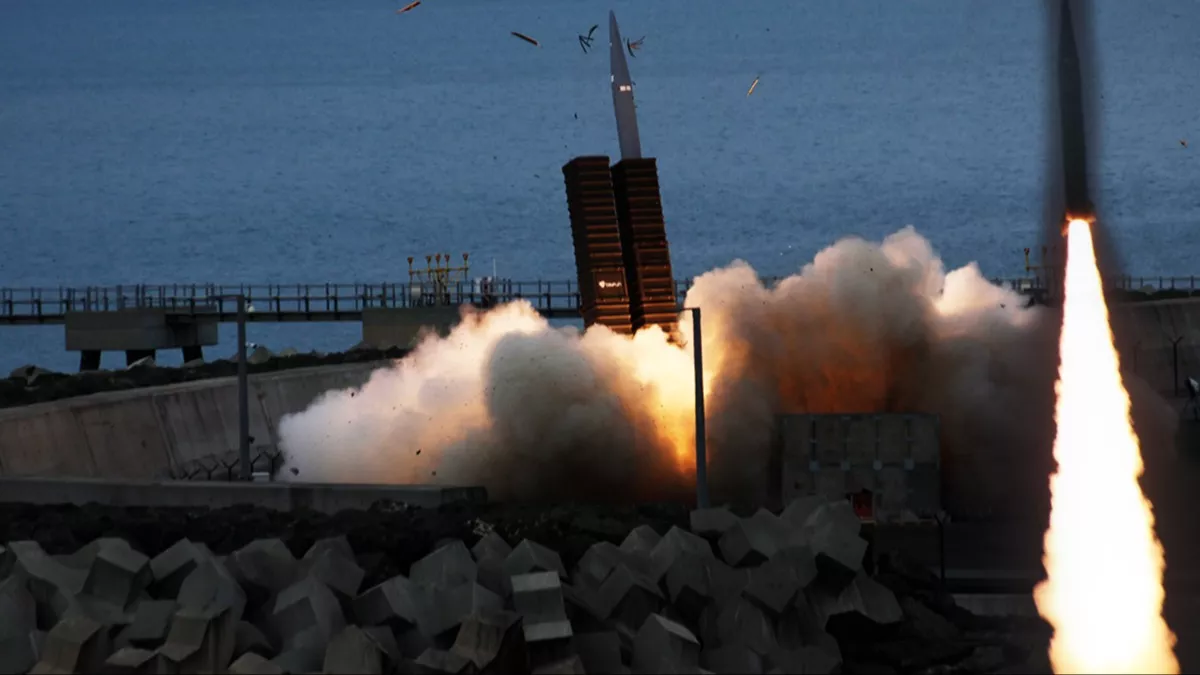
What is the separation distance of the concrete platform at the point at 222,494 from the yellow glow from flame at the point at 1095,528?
8.69 m

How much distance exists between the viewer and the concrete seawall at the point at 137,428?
40.2 metres

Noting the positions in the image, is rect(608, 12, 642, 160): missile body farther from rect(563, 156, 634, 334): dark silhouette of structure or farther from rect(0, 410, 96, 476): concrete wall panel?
rect(0, 410, 96, 476): concrete wall panel

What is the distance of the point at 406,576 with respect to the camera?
31.5 m

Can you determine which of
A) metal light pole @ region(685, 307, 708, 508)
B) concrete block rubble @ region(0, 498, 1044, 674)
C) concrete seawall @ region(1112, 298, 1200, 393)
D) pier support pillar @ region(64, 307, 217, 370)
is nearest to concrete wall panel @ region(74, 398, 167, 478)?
concrete block rubble @ region(0, 498, 1044, 674)

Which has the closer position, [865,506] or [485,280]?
[865,506]

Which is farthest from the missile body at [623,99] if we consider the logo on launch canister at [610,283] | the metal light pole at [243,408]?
the metal light pole at [243,408]

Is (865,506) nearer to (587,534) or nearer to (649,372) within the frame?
(649,372)

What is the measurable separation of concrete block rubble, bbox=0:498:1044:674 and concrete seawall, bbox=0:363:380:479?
8.64 m

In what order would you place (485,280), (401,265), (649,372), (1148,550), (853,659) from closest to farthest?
(853,659) → (1148,550) → (649,372) → (485,280) → (401,265)

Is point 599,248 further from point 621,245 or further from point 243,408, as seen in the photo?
point 243,408

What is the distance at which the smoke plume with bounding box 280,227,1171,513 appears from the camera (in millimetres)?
42281

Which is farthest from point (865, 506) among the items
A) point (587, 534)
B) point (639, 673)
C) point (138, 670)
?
point (138, 670)

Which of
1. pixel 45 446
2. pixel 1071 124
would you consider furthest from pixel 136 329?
pixel 1071 124

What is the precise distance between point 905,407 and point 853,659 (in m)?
15.6
